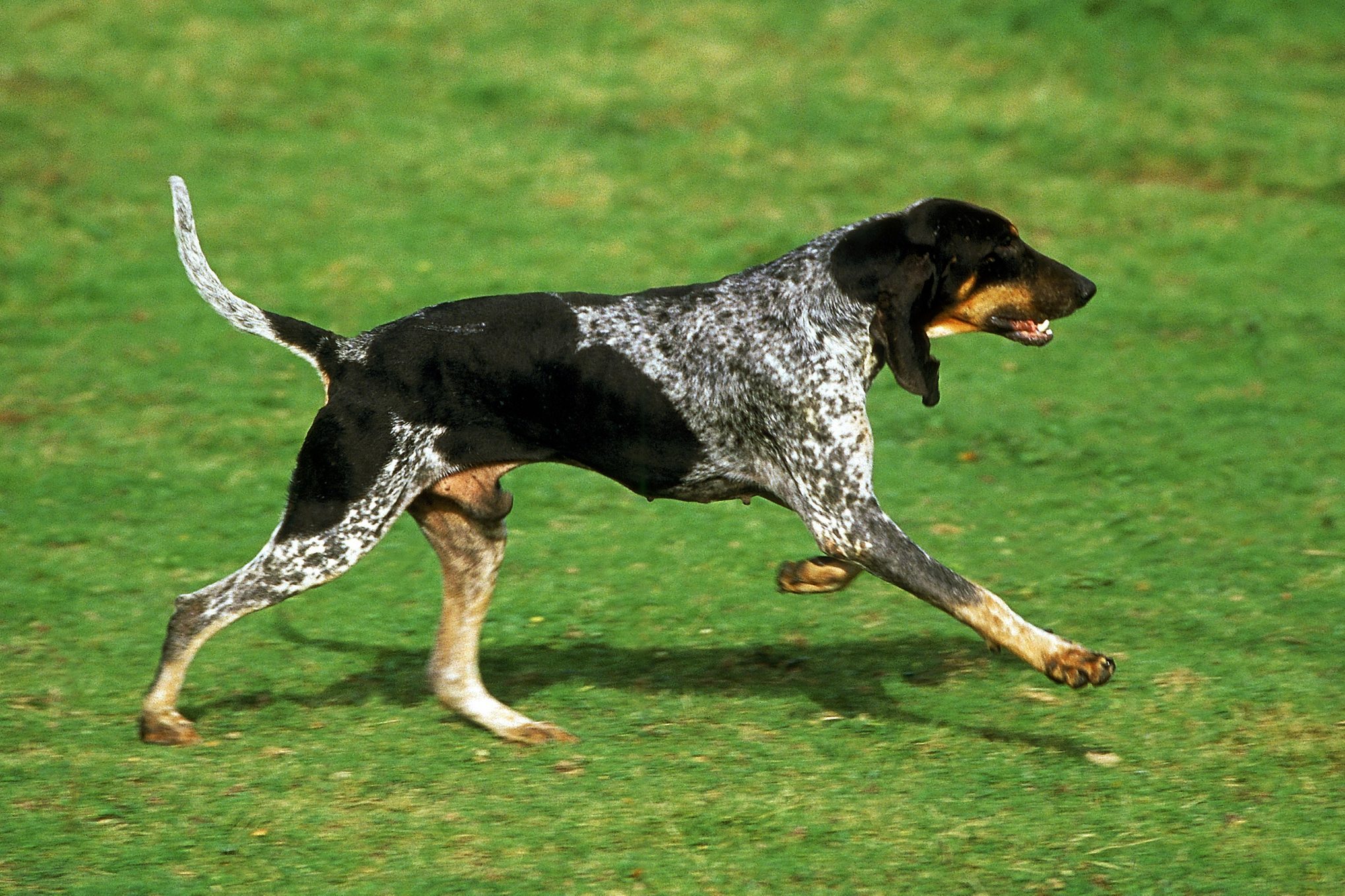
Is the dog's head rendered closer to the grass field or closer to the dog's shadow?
the dog's shadow

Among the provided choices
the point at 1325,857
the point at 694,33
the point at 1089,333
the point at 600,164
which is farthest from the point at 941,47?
the point at 1325,857

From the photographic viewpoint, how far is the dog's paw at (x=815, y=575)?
642 centimetres

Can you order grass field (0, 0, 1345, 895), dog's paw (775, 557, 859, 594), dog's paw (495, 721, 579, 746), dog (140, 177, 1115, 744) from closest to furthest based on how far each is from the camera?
grass field (0, 0, 1345, 895)
dog (140, 177, 1115, 744)
dog's paw (495, 721, 579, 746)
dog's paw (775, 557, 859, 594)

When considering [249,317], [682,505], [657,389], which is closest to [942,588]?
[657,389]

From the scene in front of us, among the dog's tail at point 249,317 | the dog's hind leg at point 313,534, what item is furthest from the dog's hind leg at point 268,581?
the dog's tail at point 249,317

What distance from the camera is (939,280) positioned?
597 centimetres

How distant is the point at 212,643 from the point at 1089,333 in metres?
7.32

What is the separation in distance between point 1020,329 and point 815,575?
1250 millimetres

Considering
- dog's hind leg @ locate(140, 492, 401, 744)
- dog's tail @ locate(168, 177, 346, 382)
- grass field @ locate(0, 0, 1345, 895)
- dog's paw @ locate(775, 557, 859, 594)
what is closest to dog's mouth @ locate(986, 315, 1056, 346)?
dog's paw @ locate(775, 557, 859, 594)

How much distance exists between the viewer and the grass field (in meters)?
5.42

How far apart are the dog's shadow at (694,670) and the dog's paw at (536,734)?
463 mm

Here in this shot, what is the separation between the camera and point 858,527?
5.88 metres

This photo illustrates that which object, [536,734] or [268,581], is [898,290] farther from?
[268,581]

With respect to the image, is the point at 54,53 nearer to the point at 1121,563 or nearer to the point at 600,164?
the point at 600,164
